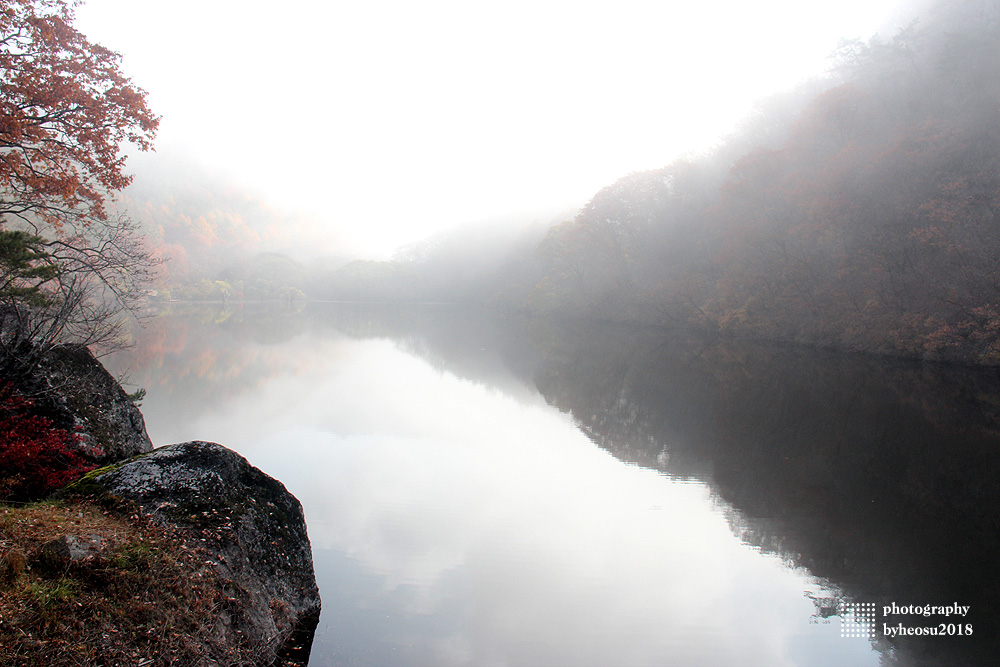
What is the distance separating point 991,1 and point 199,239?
11466 cm

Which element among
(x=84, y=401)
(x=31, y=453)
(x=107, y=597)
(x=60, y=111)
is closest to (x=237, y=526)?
(x=107, y=597)

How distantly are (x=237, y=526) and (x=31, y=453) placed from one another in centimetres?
224

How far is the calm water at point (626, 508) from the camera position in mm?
4730

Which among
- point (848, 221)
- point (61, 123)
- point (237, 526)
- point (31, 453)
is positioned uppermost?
point (848, 221)

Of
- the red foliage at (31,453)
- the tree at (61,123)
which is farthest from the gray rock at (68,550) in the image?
the tree at (61,123)

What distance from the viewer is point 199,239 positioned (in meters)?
105

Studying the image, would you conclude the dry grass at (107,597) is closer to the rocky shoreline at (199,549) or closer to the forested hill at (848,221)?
the rocky shoreline at (199,549)

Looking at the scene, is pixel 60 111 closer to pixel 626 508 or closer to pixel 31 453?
pixel 31 453

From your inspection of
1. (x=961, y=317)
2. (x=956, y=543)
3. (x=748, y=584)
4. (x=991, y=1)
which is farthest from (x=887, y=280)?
(x=991, y=1)

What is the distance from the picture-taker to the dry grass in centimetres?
250

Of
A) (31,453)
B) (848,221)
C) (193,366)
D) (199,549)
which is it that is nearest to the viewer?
(199,549)

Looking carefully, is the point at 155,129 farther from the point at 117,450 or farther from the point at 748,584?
the point at 748,584

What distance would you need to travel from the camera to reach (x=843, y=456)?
364 inches

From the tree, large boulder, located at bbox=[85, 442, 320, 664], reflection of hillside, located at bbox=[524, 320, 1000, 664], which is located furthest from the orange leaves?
reflection of hillside, located at bbox=[524, 320, 1000, 664]
